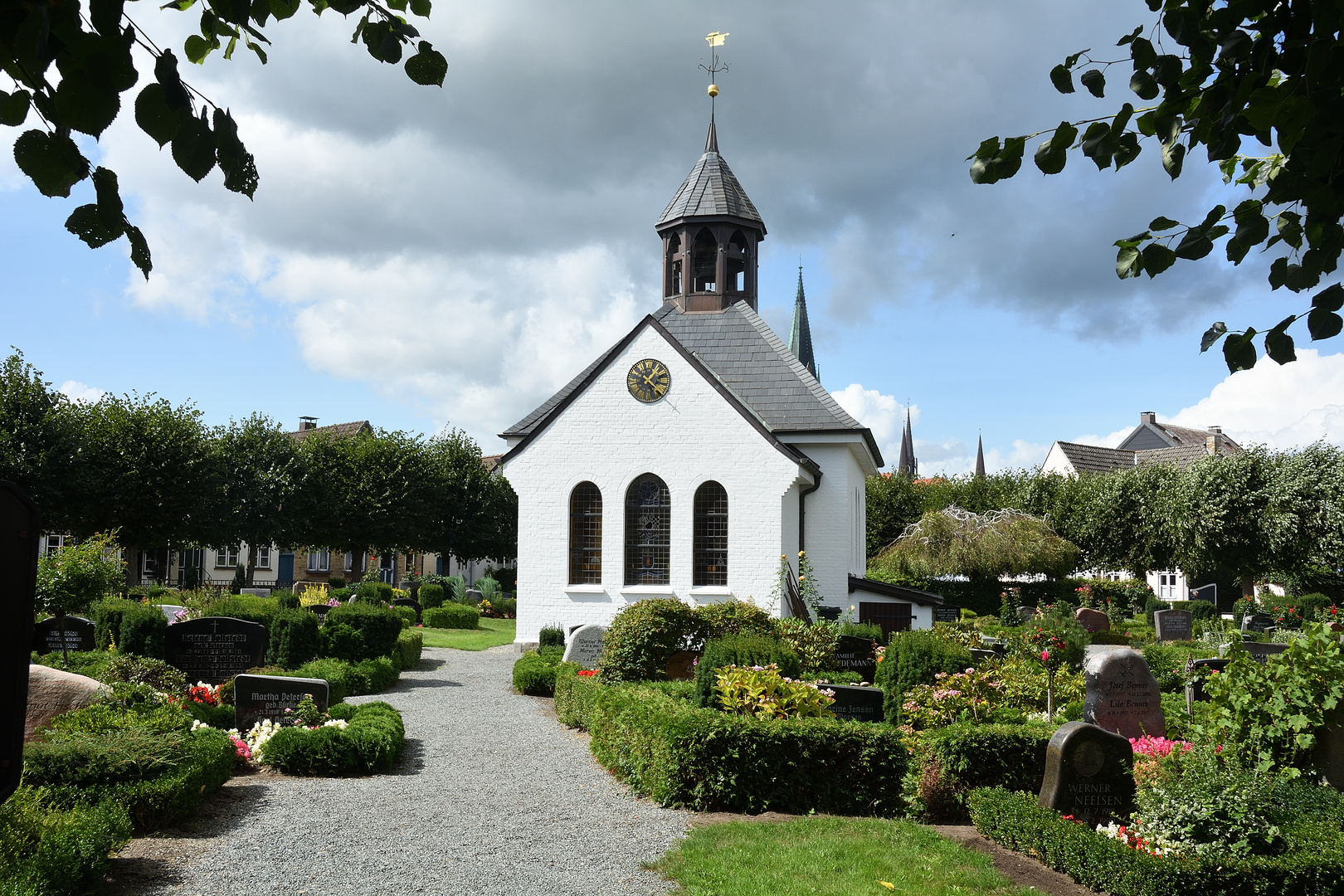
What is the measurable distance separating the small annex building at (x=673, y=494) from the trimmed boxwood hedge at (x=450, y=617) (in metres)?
8.53

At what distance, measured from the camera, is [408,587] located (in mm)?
38594

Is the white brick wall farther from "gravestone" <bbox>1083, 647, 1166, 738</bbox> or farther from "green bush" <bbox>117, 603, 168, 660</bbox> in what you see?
"gravestone" <bbox>1083, 647, 1166, 738</bbox>

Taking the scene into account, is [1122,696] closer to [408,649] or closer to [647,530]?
[647,530]

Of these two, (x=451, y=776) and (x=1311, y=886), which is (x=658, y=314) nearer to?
(x=451, y=776)

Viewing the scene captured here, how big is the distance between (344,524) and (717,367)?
77.3 feet

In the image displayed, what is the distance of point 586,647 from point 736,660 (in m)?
5.32

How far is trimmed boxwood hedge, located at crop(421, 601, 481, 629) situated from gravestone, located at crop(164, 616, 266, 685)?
54.1 feet

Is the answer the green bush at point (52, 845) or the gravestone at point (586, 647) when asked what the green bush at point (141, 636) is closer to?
the gravestone at point (586, 647)

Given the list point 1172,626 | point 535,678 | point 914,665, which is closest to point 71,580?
point 535,678

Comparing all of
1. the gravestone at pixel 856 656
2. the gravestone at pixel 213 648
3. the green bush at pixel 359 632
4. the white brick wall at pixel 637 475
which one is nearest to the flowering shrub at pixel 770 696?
the gravestone at pixel 856 656

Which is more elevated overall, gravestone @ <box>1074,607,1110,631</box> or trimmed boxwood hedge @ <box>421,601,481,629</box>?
gravestone @ <box>1074,607,1110,631</box>

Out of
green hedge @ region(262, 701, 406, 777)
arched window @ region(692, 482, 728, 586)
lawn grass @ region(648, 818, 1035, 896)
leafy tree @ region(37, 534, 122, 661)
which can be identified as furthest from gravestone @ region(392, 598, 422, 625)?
lawn grass @ region(648, 818, 1035, 896)

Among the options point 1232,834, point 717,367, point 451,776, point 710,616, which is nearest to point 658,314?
point 717,367

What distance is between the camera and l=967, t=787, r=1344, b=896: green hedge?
20.4 feet
